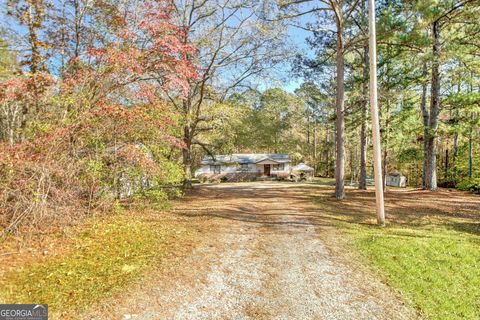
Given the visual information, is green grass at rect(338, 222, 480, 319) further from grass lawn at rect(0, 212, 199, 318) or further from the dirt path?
grass lawn at rect(0, 212, 199, 318)

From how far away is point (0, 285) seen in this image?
142 inches

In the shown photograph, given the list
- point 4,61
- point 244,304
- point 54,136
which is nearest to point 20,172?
point 54,136

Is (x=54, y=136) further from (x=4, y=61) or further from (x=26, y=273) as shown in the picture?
(x=4, y=61)

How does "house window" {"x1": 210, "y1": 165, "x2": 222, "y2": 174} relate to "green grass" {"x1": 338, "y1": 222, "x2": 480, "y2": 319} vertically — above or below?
above

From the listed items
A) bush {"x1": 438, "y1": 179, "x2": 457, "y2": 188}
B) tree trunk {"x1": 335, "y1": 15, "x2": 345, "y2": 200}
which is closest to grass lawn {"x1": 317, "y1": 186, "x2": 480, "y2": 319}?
tree trunk {"x1": 335, "y1": 15, "x2": 345, "y2": 200}

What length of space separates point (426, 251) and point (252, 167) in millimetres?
24196

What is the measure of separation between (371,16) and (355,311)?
22.0 ft

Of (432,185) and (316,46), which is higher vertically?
(316,46)

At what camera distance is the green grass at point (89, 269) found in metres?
3.39

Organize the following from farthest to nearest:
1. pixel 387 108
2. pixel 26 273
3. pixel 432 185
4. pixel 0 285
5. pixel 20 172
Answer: pixel 387 108
pixel 432 185
pixel 20 172
pixel 26 273
pixel 0 285

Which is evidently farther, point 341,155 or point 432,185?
point 432,185

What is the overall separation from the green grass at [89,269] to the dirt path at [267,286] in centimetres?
50

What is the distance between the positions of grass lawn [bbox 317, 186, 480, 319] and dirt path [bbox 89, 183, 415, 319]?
0.41 metres

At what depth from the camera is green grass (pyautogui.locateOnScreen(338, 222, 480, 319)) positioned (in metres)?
3.41
